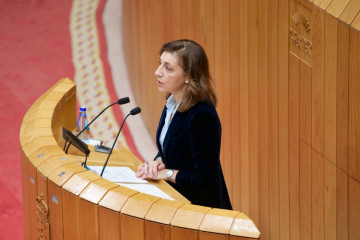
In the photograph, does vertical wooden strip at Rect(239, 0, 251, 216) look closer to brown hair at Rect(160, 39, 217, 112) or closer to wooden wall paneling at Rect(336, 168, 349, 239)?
wooden wall paneling at Rect(336, 168, 349, 239)

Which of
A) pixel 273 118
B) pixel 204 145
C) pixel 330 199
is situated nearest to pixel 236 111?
pixel 273 118

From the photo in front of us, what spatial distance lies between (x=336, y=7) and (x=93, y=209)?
1.59 metres

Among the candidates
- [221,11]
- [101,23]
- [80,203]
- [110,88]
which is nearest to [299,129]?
[221,11]

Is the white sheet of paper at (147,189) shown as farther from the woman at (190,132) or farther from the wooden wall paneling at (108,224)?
the wooden wall paneling at (108,224)

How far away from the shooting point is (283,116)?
384cm

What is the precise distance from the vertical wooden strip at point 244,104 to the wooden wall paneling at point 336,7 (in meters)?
0.89

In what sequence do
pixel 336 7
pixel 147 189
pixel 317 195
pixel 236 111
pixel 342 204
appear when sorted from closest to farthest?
1. pixel 147 189
2. pixel 336 7
3. pixel 342 204
4. pixel 317 195
5. pixel 236 111

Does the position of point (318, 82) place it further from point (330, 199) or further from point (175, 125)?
point (175, 125)

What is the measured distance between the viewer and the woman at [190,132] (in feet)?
9.68

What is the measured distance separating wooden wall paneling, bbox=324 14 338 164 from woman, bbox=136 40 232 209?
632 millimetres

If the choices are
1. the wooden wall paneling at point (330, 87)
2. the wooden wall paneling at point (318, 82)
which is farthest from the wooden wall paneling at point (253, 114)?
the wooden wall paneling at point (330, 87)

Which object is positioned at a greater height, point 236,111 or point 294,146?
point 294,146

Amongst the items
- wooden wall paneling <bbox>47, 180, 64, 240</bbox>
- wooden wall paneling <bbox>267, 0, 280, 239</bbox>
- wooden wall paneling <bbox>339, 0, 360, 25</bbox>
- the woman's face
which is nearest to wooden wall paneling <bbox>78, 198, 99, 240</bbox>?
wooden wall paneling <bbox>47, 180, 64, 240</bbox>

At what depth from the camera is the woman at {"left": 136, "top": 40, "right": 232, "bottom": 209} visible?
295 cm
